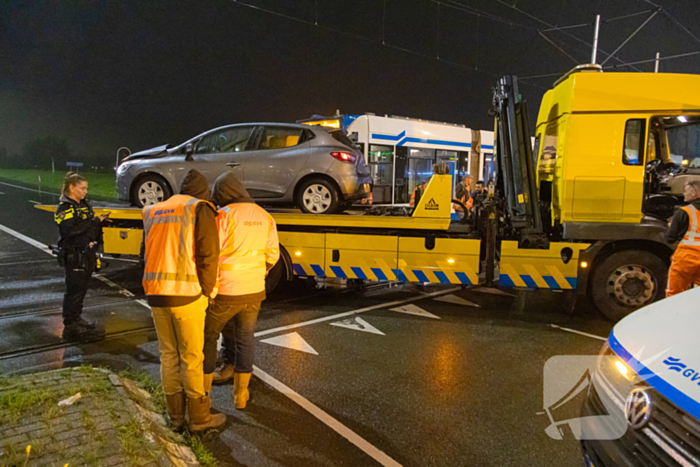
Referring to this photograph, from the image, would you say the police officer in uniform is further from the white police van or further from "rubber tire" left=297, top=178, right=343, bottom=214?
the white police van

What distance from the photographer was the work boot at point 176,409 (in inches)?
124

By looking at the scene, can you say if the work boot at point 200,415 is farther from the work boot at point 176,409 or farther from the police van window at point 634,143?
the police van window at point 634,143

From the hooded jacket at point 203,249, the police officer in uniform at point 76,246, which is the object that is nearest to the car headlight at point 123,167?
the police officer in uniform at point 76,246

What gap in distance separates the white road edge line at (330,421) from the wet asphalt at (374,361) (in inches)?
1.0

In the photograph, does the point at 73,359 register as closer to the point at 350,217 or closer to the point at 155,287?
the point at 155,287

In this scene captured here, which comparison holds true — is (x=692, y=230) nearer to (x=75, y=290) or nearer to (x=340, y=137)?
(x=340, y=137)

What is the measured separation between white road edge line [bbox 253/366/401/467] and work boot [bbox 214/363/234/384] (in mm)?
227

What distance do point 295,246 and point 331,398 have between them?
3212mm

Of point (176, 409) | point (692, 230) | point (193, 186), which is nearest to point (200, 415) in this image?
point (176, 409)

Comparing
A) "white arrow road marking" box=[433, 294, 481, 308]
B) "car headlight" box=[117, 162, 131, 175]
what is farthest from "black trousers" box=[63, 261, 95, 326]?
"white arrow road marking" box=[433, 294, 481, 308]

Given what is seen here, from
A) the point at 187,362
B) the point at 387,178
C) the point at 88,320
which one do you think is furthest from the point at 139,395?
the point at 387,178

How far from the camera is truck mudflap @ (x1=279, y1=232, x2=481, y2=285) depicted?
20.6 feet

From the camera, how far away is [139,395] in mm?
3570

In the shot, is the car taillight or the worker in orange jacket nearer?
the worker in orange jacket
